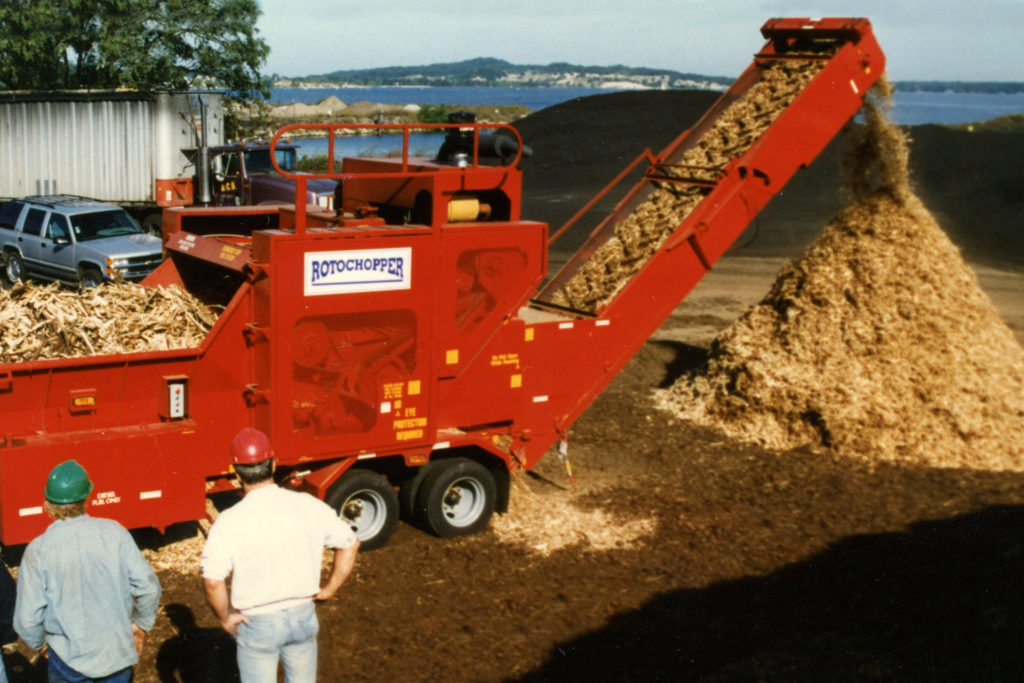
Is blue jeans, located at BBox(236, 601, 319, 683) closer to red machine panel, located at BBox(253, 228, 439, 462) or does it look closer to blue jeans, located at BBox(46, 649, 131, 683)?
blue jeans, located at BBox(46, 649, 131, 683)

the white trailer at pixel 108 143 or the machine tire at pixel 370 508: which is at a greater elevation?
the white trailer at pixel 108 143

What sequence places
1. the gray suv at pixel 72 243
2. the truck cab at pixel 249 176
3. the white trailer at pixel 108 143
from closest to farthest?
the gray suv at pixel 72 243 < the truck cab at pixel 249 176 < the white trailer at pixel 108 143

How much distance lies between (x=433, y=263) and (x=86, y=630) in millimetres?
4507

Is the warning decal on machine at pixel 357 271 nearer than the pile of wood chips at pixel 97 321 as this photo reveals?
Yes

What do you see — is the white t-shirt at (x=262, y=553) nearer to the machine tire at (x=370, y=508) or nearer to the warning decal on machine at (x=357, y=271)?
the warning decal on machine at (x=357, y=271)

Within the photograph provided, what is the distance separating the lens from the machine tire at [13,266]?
2056cm

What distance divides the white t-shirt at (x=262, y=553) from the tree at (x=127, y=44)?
100 ft

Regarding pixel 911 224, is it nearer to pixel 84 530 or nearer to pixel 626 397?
pixel 626 397

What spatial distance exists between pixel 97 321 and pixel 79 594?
14.3ft

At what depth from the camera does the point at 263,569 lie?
16.3 feet

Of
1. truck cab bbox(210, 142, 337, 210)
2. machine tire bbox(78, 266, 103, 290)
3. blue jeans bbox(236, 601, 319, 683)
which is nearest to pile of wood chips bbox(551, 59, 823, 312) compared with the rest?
blue jeans bbox(236, 601, 319, 683)

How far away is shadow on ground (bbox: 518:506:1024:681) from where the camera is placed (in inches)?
270

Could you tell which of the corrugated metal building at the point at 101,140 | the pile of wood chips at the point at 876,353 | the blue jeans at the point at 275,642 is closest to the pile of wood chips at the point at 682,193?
the pile of wood chips at the point at 876,353

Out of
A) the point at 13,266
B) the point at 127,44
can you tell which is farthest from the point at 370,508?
the point at 127,44
